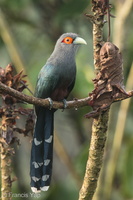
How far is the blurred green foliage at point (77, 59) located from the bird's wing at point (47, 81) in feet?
2.55

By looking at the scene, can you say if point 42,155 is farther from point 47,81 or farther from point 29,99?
point 29,99

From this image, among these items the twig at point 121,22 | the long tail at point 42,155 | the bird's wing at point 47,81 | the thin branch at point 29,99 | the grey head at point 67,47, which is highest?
the twig at point 121,22

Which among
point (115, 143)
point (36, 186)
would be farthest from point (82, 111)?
point (36, 186)

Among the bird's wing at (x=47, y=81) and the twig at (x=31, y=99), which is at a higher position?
the bird's wing at (x=47, y=81)

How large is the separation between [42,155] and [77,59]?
5.53 ft

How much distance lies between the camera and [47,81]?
2914 mm

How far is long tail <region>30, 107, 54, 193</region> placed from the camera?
8.00ft

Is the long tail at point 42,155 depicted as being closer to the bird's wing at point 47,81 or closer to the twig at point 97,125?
the bird's wing at point 47,81

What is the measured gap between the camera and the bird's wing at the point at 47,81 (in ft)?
9.52

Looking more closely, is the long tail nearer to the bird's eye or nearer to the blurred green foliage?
the bird's eye

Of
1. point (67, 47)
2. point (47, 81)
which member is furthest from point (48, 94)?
point (67, 47)

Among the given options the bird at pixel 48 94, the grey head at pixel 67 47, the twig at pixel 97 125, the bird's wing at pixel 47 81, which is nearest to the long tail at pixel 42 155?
the bird at pixel 48 94

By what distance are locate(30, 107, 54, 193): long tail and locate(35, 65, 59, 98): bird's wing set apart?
0.11 meters

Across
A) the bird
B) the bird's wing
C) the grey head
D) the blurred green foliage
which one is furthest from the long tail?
the blurred green foliage
